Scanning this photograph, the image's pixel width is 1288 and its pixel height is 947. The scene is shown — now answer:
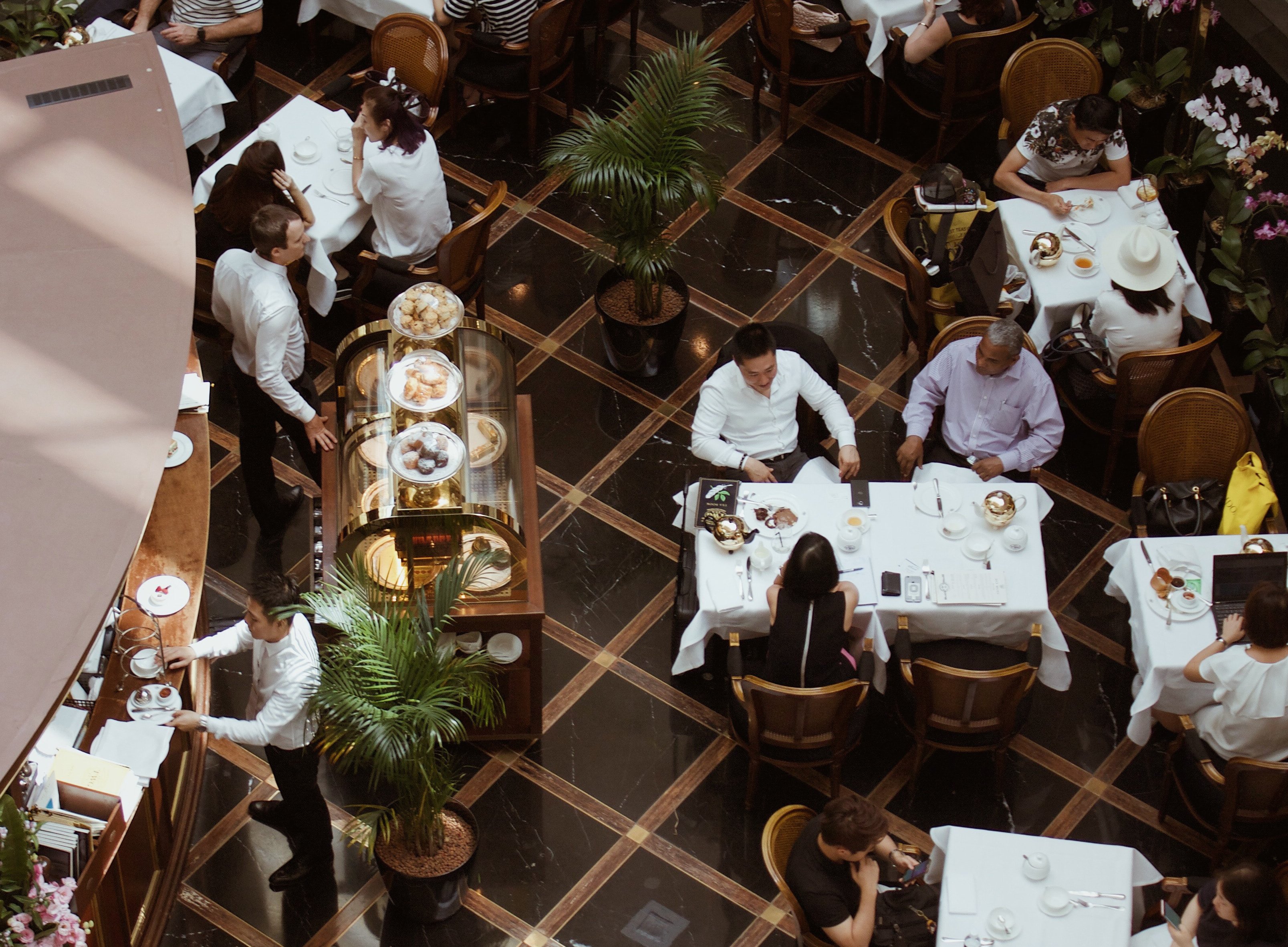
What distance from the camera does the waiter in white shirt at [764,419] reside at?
6.57 metres

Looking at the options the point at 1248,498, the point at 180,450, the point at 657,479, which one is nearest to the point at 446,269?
the point at 657,479

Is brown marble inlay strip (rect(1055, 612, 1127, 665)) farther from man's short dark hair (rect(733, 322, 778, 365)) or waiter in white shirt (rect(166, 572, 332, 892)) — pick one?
waiter in white shirt (rect(166, 572, 332, 892))

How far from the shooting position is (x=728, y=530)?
6.16 m

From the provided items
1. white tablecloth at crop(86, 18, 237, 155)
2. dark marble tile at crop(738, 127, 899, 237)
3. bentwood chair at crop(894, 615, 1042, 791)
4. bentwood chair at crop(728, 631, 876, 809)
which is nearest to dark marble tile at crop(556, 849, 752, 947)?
bentwood chair at crop(728, 631, 876, 809)

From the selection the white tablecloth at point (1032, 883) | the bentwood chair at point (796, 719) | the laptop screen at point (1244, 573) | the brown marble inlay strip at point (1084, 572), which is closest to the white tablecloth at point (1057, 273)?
the brown marble inlay strip at point (1084, 572)

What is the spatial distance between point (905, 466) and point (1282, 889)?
2461 mm

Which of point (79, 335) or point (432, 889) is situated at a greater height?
point (79, 335)

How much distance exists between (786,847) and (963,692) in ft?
3.42

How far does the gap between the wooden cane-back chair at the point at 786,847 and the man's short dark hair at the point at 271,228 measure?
121 inches

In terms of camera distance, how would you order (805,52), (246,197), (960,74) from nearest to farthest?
1. (246,197)
2. (960,74)
3. (805,52)

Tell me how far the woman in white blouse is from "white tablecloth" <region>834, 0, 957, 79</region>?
4.27m

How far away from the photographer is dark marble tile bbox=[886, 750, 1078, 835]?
20.4 feet

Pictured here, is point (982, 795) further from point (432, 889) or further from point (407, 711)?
point (407, 711)

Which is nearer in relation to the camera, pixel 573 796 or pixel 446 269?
pixel 573 796
